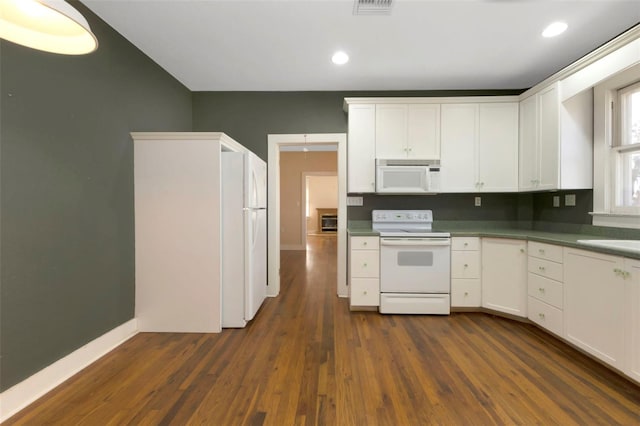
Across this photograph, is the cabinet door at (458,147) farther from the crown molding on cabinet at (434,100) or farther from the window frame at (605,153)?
the window frame at (605,153)

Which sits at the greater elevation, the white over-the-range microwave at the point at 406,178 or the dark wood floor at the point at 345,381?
the white over-the-range microwave at the point at 406,178

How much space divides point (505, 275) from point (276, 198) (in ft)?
9.00

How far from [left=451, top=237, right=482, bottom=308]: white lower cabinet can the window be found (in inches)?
46.7

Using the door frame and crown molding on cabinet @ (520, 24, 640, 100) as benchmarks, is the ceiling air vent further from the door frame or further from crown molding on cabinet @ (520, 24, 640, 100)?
crown molding on cabinet @ (520, 24, 640, 100)

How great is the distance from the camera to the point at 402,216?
11.4 feet

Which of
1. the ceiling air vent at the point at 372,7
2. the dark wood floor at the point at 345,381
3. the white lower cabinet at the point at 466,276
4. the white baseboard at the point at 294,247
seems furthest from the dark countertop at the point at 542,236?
the white baseboard at the point at 294,247

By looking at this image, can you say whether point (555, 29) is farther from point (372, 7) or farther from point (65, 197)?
point (65, 197)

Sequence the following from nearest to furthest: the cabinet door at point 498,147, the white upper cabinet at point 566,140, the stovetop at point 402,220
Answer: the white upper cabinet at point 566,140 < the cabinet door at point 498,147 < the stovetop at point 402,220

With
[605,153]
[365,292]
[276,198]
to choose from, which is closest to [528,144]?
[605,153]

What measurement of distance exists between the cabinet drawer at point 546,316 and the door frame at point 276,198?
1934mm

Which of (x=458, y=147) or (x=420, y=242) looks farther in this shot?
(x=458, y=147)

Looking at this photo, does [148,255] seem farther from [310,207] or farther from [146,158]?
[310,207]

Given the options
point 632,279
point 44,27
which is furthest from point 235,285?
point 632,279

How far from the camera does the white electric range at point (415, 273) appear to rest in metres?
2.94
